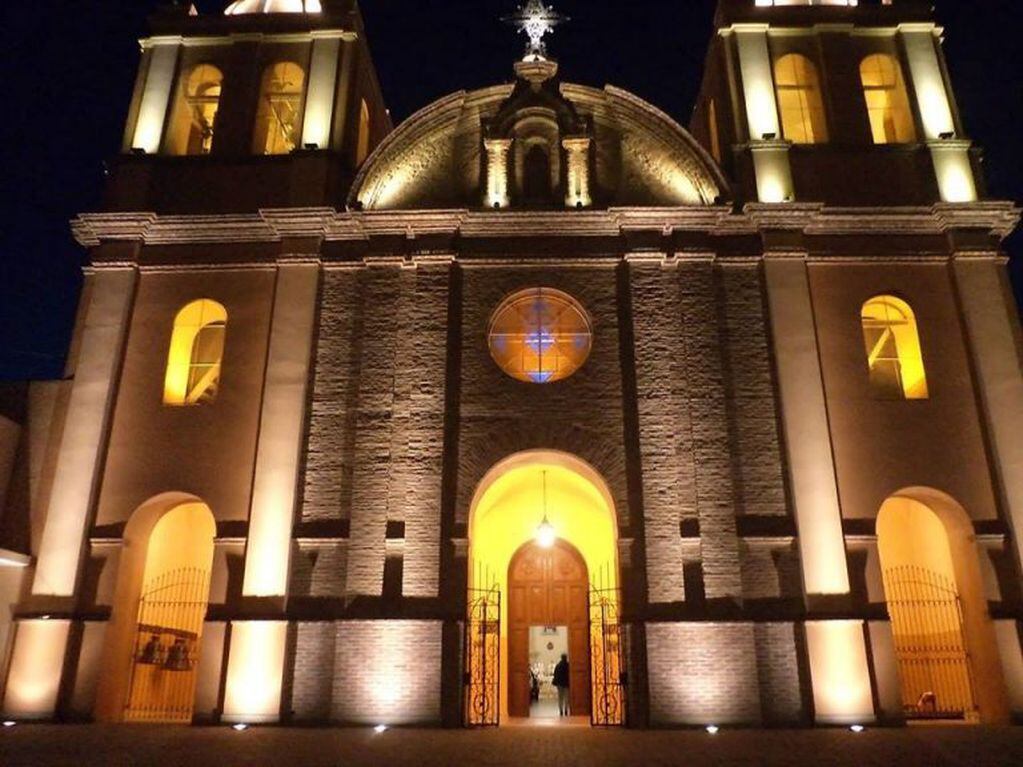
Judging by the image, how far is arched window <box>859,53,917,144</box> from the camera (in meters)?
17.1

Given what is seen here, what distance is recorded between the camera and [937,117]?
16.7 meters

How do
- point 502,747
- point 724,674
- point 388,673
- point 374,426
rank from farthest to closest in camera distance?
point 374,426 < point 388,673 < point 724,674 < point 502,747

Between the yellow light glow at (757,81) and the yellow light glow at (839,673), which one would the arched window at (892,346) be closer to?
the yellow light glow at (757,81)

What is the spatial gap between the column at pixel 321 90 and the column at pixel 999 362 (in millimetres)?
12384

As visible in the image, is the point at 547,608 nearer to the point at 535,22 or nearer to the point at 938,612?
the point at 938,612

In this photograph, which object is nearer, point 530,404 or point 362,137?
point 530,404

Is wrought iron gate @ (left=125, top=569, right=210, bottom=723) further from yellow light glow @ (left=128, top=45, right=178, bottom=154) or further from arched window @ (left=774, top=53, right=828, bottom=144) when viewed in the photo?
arched window @ (left=774, top=53, right=828, bottom=144)

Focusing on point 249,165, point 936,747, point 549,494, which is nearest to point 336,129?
point 249,165

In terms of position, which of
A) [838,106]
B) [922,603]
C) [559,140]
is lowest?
[922,603]

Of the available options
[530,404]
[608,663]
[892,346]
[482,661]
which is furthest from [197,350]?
[892,346]

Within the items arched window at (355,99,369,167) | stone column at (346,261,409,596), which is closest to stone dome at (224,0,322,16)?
arched window at (355,99,369,167)

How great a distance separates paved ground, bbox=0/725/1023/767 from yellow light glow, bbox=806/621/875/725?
1.99ft

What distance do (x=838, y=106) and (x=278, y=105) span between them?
11.6 meters

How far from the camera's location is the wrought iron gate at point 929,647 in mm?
14836
